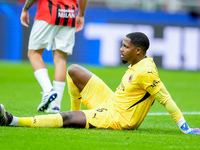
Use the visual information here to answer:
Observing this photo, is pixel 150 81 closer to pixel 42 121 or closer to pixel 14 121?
pixel 42 121

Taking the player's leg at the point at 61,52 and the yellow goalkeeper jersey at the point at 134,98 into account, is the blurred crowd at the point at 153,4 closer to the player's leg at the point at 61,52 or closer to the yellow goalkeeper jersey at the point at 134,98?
the player's leg at the point at 61,52

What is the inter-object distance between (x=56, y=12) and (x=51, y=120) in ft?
7.60

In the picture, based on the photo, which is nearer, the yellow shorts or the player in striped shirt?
the yellow shorts

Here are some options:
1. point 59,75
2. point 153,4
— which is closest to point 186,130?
point 59,75

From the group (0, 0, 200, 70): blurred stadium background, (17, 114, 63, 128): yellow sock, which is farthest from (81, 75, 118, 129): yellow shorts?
(0, 0, 200, 70): blurred stadium background

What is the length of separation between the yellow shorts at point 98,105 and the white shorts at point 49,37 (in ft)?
4.99

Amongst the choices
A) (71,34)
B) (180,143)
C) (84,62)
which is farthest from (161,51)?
(180,143)

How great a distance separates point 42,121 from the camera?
4.56m

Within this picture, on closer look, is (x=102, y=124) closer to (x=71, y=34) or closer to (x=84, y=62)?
(x=71, y=34)

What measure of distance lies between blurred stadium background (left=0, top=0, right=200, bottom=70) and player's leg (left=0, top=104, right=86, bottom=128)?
463 inches

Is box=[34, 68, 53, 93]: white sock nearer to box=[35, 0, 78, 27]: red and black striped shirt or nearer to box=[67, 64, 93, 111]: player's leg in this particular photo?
box=[35, 0, 78, 27]: red and black striped shirt

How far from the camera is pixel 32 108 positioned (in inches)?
257

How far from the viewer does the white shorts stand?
21.2 ft

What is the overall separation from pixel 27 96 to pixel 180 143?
15.5ft
